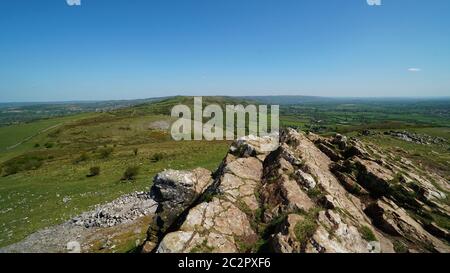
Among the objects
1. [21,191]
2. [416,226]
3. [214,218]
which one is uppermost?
[214,218]

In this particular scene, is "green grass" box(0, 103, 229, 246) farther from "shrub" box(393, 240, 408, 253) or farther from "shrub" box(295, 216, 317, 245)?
"shrub" box(393, 240, 408, 253)

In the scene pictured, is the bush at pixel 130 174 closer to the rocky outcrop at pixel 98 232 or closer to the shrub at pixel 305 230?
the rocky outcrop at pixel 98 232

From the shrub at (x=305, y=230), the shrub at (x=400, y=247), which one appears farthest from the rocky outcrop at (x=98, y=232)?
the shrub at (x=400, y=247)

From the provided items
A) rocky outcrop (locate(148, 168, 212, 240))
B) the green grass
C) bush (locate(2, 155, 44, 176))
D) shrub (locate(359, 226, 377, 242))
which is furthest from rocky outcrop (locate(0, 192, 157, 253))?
bush (locate(2, 155, 44, 176))

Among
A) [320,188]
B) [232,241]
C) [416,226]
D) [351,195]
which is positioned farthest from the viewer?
[351,195]

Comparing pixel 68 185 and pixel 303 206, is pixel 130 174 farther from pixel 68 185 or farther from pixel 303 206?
pixel 303 206
